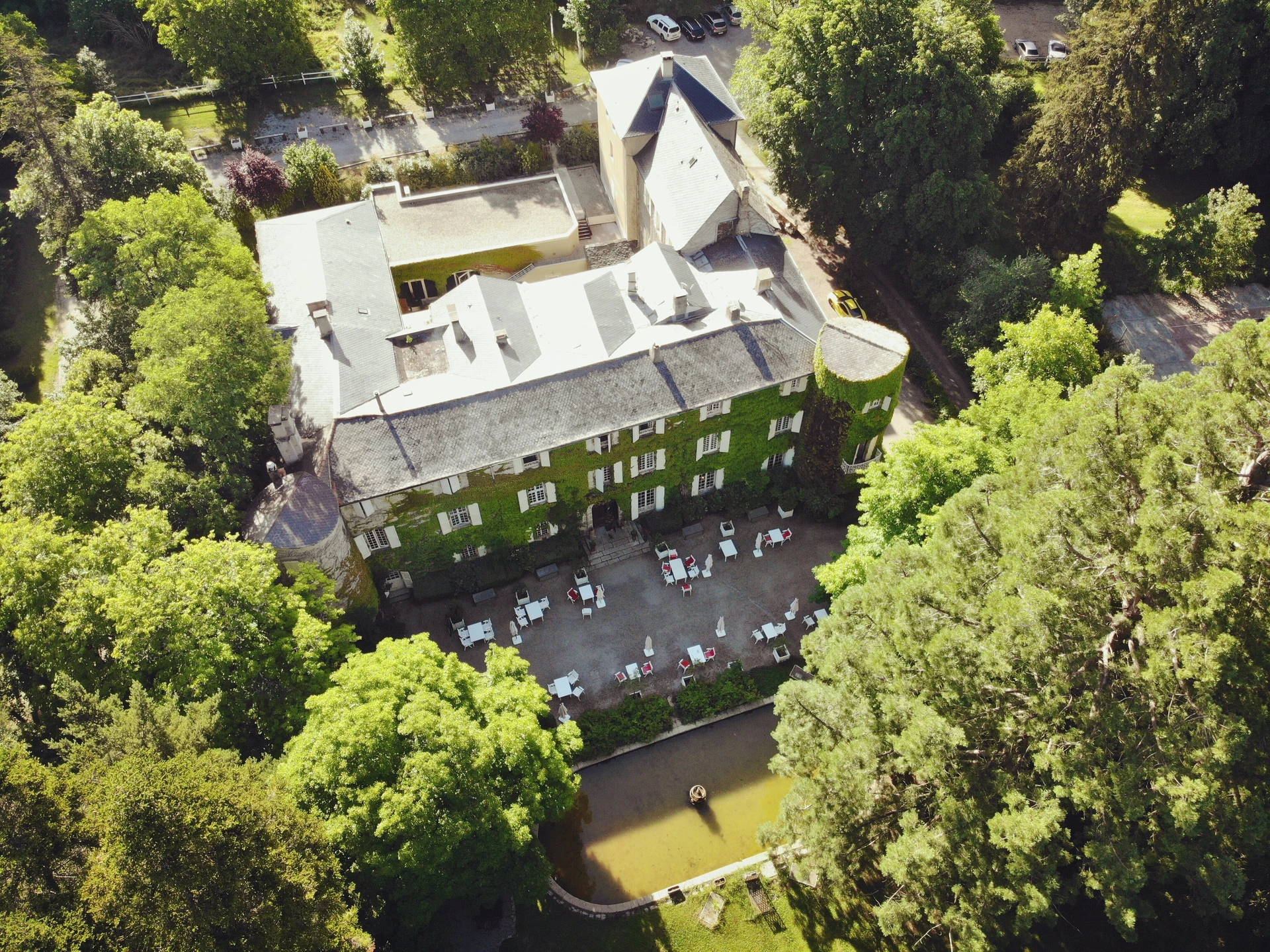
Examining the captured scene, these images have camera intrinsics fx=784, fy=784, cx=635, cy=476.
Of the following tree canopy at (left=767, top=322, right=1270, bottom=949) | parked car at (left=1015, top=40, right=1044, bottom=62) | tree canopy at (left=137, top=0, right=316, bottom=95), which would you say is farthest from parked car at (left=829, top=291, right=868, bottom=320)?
tree canopy at (left=137, top=0, right=316, bottom=95)

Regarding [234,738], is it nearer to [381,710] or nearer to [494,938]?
[381,710]

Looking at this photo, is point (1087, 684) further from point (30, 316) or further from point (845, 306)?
point (30, 316)

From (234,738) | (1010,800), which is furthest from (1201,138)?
(234,738)

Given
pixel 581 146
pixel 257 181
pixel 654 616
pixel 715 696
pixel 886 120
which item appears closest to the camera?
pixel 715 696

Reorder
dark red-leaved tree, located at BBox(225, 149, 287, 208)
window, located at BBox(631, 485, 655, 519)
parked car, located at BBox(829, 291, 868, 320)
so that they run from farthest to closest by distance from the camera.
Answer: dark red-leaved tree, located at BBox(225, 149, 287, 208), parked car, located at BBox(829, 291, 868, 320), window, located at BBox(631, 485, 655, 519)

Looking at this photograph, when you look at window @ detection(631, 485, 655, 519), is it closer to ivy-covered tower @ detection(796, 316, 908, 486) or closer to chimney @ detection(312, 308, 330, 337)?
ivy-covered tower @ detection(796, 316, 908, 486)

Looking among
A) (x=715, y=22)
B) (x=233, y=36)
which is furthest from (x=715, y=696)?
(x=715, y=22)

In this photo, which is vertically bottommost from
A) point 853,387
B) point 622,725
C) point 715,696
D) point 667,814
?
point 667,814
